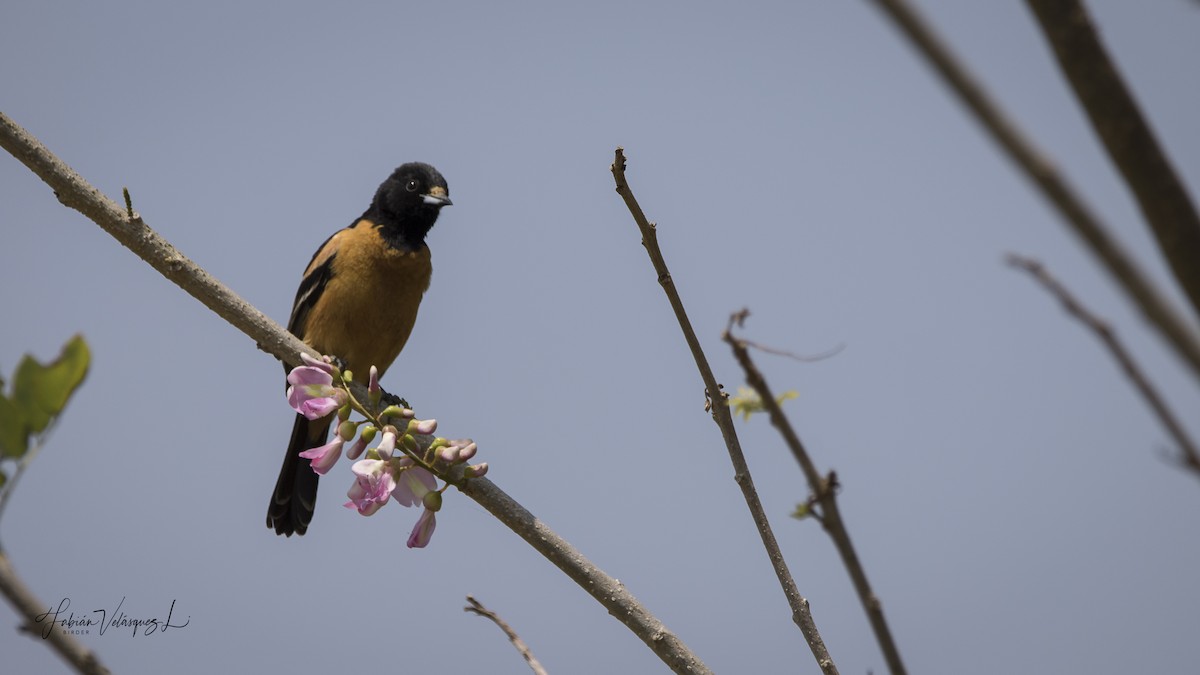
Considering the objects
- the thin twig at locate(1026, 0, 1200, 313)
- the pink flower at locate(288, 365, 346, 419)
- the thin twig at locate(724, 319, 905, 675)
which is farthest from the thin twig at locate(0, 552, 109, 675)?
the pink flower at locate(288, 365, 346, 419)

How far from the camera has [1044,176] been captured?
686 mm

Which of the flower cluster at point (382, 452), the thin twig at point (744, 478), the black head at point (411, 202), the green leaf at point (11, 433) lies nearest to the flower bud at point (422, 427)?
the flower cluster at point (382, 452)

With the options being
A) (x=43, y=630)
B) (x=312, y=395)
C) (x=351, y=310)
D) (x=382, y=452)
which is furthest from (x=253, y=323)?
(x=43, y=630)

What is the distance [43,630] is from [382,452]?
2.00 meters

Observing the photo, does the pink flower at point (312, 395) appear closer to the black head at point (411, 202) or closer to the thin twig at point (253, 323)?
the thin twig at point (253, 323)

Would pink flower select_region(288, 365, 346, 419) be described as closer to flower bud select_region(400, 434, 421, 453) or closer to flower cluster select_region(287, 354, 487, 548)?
flower cluster select_region(287, 354, 487, 548)

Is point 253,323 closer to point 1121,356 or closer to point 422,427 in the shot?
point 422,427

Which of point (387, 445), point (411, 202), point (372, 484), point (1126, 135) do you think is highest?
point (411, 202)

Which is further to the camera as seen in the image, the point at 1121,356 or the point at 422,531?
the point at 422,531

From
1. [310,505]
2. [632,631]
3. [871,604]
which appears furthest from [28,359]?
[310,505]

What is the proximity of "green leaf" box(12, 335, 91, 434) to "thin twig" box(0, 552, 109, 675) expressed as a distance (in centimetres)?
25

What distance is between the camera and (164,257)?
3467 millimetres

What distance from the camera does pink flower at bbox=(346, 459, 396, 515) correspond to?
9.26ft

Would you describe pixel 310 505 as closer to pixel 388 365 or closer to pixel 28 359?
pixel 388 365
